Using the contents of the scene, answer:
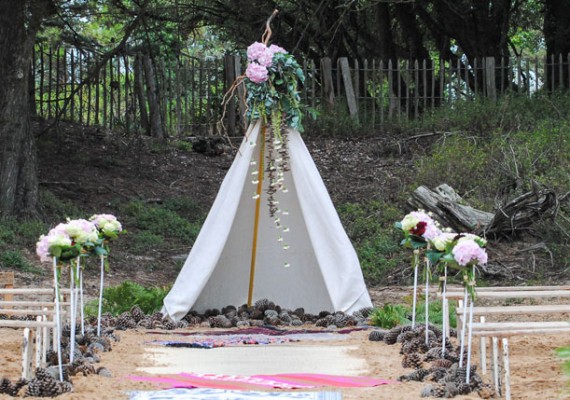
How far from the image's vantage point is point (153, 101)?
62.5 feet

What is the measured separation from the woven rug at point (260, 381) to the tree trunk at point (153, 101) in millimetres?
12440

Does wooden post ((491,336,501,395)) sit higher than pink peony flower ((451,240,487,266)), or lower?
lower

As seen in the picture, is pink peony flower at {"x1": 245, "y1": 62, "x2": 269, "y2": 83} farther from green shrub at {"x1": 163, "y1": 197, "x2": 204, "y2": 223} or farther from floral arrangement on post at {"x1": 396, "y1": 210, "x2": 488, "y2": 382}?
green shrub at {"x1": 163, "y1": 197, "x2": 204, "y2": 223}

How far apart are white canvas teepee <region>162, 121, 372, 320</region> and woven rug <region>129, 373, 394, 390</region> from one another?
3026 millimetres

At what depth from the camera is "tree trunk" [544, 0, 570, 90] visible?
763 inches

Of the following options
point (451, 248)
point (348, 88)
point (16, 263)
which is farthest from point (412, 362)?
point (348, 88)

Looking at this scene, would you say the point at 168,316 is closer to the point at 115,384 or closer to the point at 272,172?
the point at 272,172

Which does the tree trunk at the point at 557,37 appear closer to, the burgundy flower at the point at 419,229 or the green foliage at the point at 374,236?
the green foliage at the point at 374,236

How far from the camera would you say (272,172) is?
10.4 m

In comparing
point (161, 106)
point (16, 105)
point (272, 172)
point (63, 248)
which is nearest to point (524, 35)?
point (161, 106)

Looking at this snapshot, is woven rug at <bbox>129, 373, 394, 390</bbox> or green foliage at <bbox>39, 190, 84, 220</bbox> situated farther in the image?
green foliage at <bbox>39, 190, 84, 220</bbox>

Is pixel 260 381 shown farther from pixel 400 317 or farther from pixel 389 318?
pixel 400 317

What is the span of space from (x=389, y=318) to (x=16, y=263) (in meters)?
5.03

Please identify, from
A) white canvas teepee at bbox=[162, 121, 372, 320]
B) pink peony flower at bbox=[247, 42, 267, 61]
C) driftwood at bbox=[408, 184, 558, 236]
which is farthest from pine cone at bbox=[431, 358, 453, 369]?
driftwood at bbox=[408, 184, 558, 236]
